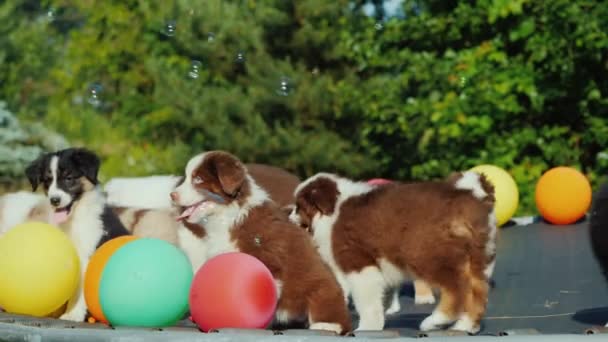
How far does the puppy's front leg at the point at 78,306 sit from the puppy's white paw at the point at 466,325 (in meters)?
2.97

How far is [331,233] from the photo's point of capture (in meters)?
8.38

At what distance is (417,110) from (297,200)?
9.82 m

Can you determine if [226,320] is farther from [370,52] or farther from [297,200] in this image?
[370,52]

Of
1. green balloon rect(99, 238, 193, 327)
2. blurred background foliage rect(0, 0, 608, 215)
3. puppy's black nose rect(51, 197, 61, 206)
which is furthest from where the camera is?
blurred background foliage rect(0, 0, 608, 215)

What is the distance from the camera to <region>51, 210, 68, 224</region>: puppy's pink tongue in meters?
9.54

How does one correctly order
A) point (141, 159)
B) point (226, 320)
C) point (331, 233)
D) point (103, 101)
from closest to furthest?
point (226, 320) → point (331, 233) → point (141, 159) → point (103, 101)

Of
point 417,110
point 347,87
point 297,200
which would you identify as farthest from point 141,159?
point 297,200

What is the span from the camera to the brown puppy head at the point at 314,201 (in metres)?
Answer: 8.49

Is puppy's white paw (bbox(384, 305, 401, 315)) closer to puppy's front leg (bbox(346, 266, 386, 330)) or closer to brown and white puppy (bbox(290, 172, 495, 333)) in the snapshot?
brown and white puppy (bbox(290, 172, 495, 333))

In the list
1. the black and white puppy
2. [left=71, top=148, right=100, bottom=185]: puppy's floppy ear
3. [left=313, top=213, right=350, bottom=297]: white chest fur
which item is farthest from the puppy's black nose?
[left=313, top=213, right=350, bottom=297]: white chest fur

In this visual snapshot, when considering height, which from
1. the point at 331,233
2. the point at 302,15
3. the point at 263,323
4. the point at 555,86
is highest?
the point at 302,15

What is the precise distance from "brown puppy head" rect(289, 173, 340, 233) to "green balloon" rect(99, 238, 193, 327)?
0.98 meters

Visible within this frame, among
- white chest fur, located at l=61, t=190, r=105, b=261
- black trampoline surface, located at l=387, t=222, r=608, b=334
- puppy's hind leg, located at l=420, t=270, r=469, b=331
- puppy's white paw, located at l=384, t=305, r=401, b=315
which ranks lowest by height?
puppy's white paw, located at l=384, t=305, r=401, b=315

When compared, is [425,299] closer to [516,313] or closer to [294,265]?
[516,313]
